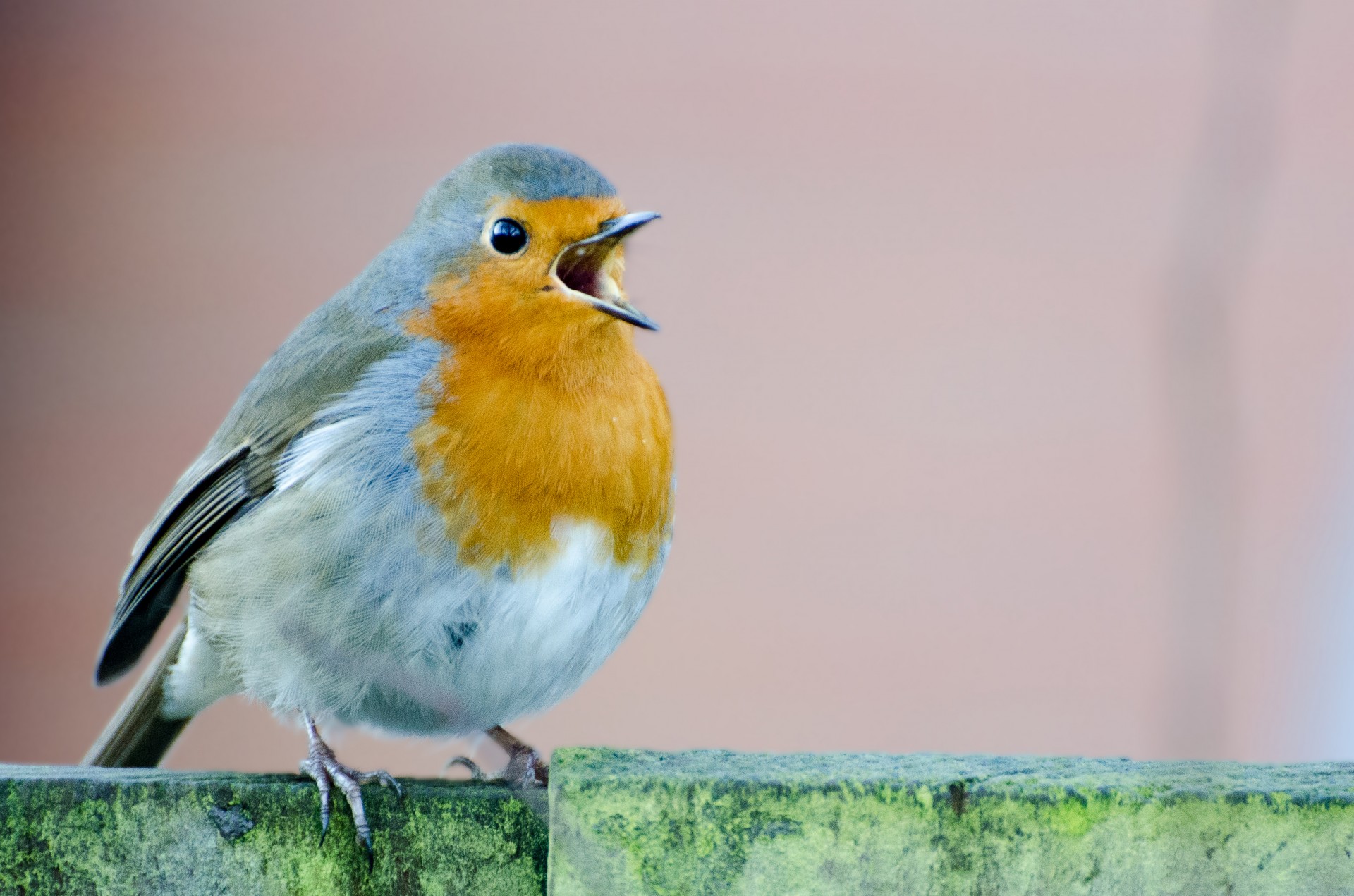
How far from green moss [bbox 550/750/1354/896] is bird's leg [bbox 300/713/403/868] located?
0.24 metres

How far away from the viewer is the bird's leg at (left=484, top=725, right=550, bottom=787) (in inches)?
84.4

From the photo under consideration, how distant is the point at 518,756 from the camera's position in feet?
7.26

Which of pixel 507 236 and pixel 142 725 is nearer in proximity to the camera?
pixel 507 236

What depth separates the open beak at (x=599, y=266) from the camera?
6.12 feet

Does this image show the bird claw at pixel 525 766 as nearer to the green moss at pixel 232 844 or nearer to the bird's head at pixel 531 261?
the bird's head at pixel 531 261

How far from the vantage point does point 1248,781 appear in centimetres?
110

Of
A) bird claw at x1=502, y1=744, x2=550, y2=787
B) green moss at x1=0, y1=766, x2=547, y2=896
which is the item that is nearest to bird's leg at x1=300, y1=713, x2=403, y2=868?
green moss at x1=0, y1=766, x2=547, y2=896

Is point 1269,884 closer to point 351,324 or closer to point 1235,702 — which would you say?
point 1235,702

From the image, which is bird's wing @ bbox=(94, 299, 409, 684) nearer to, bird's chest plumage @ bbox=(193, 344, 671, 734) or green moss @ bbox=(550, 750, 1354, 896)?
bird's chest plumage @ bbox=(193, 344, 671, 734)

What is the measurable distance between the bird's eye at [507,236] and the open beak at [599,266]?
7 cm

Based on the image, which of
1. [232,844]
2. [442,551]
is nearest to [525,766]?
[442,551]

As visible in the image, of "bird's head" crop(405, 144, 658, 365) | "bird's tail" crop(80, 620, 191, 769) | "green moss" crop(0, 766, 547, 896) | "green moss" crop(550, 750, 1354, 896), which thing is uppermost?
"bird's head" crop(405, 144, 658, 365)

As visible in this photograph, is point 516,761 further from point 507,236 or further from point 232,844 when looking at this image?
point 232,844

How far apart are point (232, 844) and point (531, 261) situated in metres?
1.00
